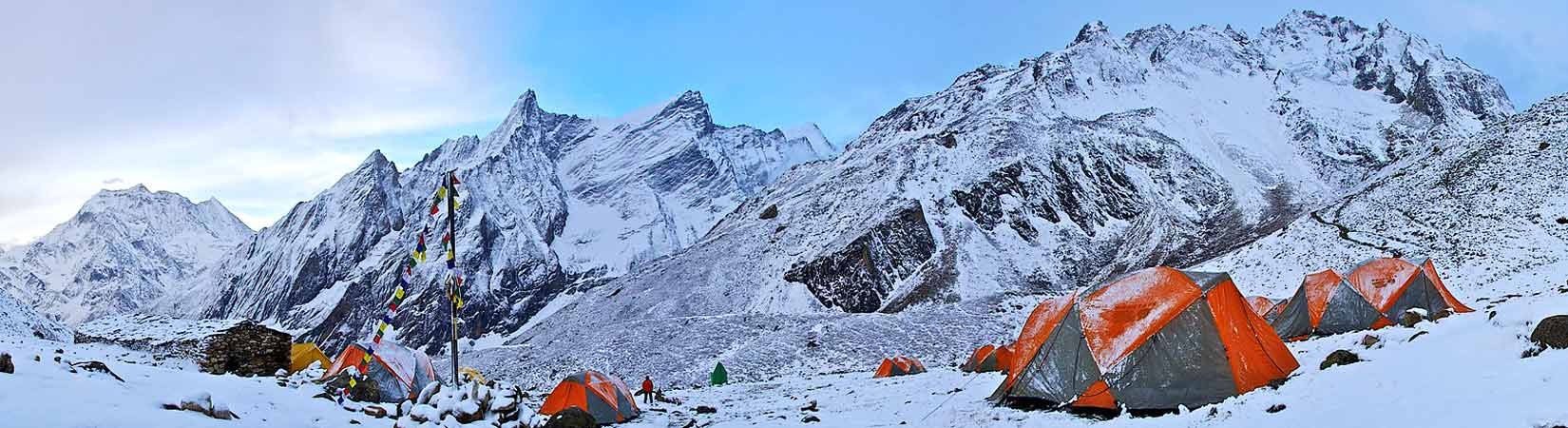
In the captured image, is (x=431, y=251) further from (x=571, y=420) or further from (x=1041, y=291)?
(x=571, y=420)

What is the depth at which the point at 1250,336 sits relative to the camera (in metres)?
12.6

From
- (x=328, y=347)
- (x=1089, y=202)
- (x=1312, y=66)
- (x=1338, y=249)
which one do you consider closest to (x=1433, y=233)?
(x=1338, y=249)

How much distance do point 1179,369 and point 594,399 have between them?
14.1 metres

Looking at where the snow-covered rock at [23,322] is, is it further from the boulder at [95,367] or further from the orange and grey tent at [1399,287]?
the orange and grey tent at [1399,287]

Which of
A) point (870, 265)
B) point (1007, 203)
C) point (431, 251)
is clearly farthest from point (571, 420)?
point (431, 251)

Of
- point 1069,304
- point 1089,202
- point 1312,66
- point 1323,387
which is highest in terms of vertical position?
point 1312,66

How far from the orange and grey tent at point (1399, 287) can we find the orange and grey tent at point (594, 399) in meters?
19.6

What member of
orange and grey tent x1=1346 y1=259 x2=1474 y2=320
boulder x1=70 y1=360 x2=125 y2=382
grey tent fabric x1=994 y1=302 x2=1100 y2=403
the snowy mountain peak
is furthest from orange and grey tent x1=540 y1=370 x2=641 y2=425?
the snowy mountain peak

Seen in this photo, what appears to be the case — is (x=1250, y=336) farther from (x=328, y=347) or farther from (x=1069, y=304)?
(x=328, y=347)

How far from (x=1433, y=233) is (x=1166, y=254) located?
2100 centimetres

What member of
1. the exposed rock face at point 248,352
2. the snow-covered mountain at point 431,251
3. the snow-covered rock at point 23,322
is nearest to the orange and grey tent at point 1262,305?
the exposed rock face at point 248,352

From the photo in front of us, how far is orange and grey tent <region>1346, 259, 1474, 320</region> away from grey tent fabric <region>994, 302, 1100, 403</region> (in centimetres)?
1349

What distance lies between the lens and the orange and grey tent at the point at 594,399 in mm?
21312

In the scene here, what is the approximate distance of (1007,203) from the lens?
73.0m
